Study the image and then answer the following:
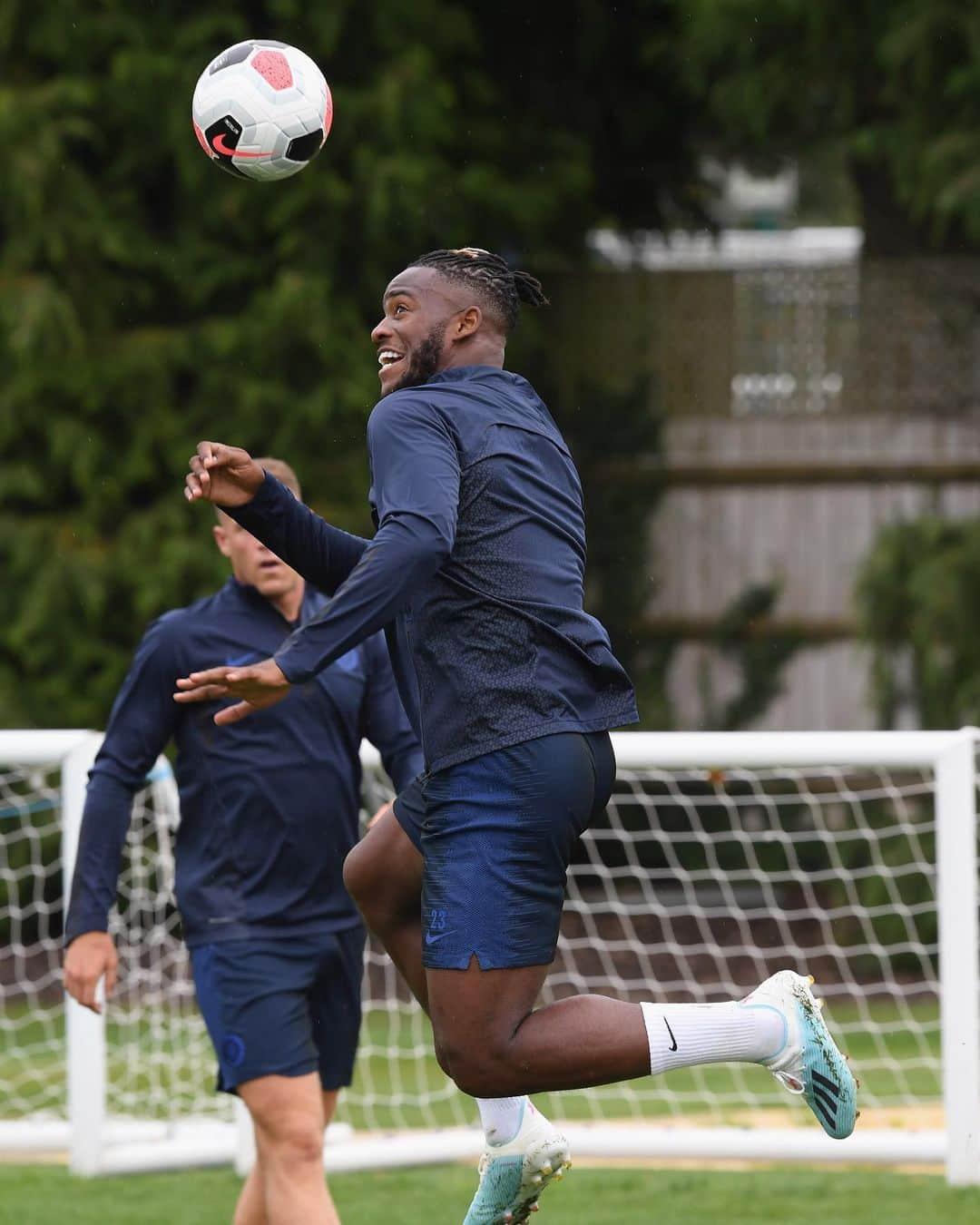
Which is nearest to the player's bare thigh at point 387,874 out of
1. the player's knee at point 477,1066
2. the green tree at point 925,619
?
the player's knee at point 477,1066

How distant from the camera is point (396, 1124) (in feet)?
25.7

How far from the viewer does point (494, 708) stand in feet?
11.8

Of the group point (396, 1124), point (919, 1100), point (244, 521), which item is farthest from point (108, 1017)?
point (244, 521)

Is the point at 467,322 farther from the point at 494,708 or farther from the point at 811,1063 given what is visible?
the point at 811,1063

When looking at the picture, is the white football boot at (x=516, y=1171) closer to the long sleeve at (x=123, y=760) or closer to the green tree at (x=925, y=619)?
the long sleeve at (x=123, y=760)

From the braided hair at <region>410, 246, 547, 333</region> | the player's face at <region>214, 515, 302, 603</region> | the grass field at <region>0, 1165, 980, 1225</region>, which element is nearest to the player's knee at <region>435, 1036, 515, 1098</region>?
the braided hair at <region>410, 246, 547, 333</region>

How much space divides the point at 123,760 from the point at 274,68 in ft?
5.60

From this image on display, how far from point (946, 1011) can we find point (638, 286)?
7.71 metres

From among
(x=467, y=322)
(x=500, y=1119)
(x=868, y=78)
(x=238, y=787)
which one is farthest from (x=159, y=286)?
(x=500, y=1119)

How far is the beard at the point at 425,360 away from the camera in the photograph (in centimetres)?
377

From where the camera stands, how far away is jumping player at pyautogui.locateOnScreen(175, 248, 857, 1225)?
3480 mm

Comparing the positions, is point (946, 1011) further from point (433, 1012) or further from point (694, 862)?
point (694, 862)

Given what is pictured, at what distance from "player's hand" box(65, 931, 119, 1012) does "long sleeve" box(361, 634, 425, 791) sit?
0.82 metres

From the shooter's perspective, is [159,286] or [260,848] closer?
[260,848]
